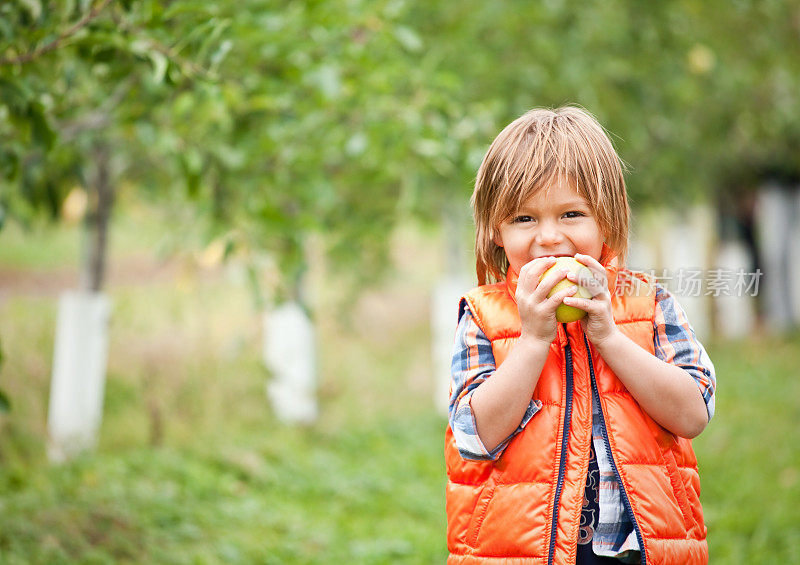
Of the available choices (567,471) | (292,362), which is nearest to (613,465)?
(567,471)

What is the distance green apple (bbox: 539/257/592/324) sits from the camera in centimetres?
139

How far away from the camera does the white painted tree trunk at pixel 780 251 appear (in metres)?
11.5

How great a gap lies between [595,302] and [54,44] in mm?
1528

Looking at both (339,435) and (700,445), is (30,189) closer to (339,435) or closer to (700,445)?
(339,435)

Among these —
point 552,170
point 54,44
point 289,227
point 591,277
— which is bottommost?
point 591,277

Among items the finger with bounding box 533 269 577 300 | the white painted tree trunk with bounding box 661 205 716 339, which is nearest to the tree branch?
the finger with bounding box 533 269 577 300

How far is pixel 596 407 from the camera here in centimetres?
150

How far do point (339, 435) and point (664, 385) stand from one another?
475 centimetres

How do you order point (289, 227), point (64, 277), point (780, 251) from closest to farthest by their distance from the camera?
1. point (289, 227)
2. point (64, 277)
3. point (780, 251)

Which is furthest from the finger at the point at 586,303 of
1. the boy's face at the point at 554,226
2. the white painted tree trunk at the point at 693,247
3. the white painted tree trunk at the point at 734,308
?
the white painted tree trunk at the point at 734,308

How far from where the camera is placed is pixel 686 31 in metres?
6.00

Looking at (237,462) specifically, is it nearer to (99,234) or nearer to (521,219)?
(99,234)

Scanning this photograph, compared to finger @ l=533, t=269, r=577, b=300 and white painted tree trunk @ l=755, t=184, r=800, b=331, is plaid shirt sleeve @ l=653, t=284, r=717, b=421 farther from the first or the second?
white painted tree trunk @ l=755, t=184, r=800, b=331

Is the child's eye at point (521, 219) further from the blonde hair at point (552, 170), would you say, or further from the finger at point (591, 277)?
the finger at point (591, 277)
